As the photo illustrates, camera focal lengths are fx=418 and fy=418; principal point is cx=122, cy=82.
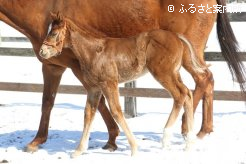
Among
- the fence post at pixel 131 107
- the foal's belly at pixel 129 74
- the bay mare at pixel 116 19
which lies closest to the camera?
the foal's belly at pixel 129 74

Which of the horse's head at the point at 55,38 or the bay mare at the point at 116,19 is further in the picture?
the bay mare at the point at 116,19

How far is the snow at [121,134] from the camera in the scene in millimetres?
4035

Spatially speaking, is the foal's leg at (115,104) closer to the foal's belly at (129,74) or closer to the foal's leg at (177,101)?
the foal's belly at (129,74)

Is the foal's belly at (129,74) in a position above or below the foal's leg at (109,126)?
above

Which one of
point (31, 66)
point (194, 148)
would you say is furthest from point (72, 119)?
point (31, 66)

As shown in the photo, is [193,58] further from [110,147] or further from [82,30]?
[110,147]

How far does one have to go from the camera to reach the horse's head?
13.4 ft

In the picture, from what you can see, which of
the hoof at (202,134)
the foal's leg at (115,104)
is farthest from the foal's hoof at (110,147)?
the hoof at (202,134)

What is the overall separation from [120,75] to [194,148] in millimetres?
1055

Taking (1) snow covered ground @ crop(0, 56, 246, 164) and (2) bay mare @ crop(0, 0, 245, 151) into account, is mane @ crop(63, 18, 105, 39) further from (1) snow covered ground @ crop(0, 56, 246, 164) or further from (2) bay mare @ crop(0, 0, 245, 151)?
(1) snow covered ground @ crop(0, 56, 246, 164)

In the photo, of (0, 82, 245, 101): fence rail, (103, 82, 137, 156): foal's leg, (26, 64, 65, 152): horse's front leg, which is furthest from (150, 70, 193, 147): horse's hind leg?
(0, 82, 245, 101): fence rail

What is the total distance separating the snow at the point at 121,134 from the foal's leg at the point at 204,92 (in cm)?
14

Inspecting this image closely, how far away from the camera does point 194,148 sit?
13.9 feet

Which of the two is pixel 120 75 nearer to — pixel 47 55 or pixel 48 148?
pixel 47 55
